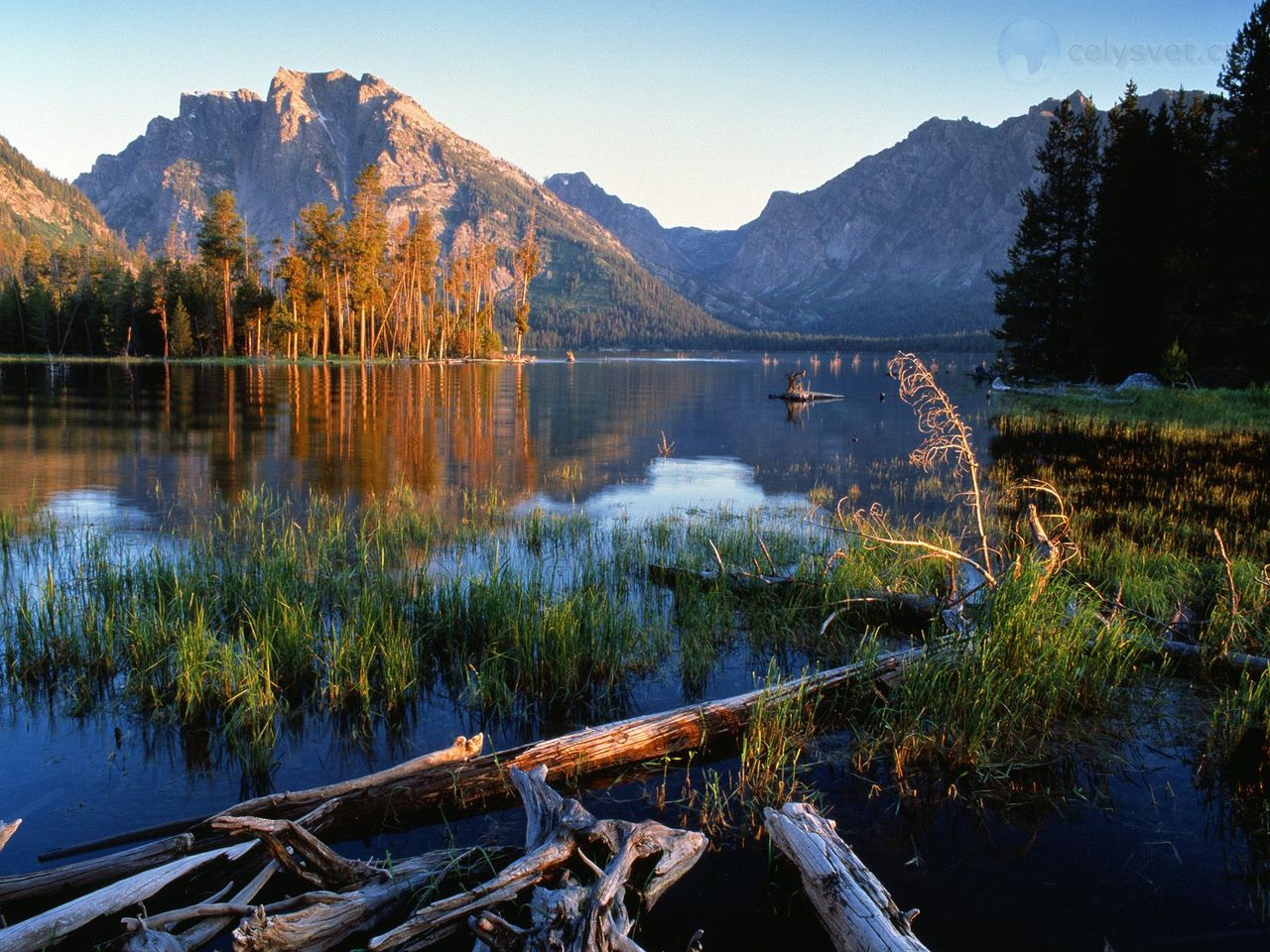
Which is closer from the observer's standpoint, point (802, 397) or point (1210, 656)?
point (1210, 656)

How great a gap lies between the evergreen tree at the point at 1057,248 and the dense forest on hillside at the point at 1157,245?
0.32 ft

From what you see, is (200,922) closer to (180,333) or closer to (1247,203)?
(1247,203)

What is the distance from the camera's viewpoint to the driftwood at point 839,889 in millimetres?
4016

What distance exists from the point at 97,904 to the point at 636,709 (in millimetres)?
4583

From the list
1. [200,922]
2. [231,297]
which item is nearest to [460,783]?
[200,922]

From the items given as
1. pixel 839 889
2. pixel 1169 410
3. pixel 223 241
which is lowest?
pixel 839 889

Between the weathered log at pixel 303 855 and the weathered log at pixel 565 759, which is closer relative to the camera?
the weathered log at pixel 303 855

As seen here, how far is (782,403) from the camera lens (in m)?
50.4

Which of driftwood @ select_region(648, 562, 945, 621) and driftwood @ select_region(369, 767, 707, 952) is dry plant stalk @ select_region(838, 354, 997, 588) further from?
driftwood @ select_region(369, 767, 707, 952)

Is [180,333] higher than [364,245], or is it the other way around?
[364,245]

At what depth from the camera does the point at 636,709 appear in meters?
7.73

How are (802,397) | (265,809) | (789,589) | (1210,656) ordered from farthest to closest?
(802,397) → (789,589) → (1210,656) → (265,809)

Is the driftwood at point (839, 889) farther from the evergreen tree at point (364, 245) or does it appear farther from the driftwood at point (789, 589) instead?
the evergreen tree at point (364, 245)

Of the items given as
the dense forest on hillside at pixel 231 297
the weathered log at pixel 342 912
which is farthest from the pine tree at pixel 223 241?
the weathered log at pixel 342 912
